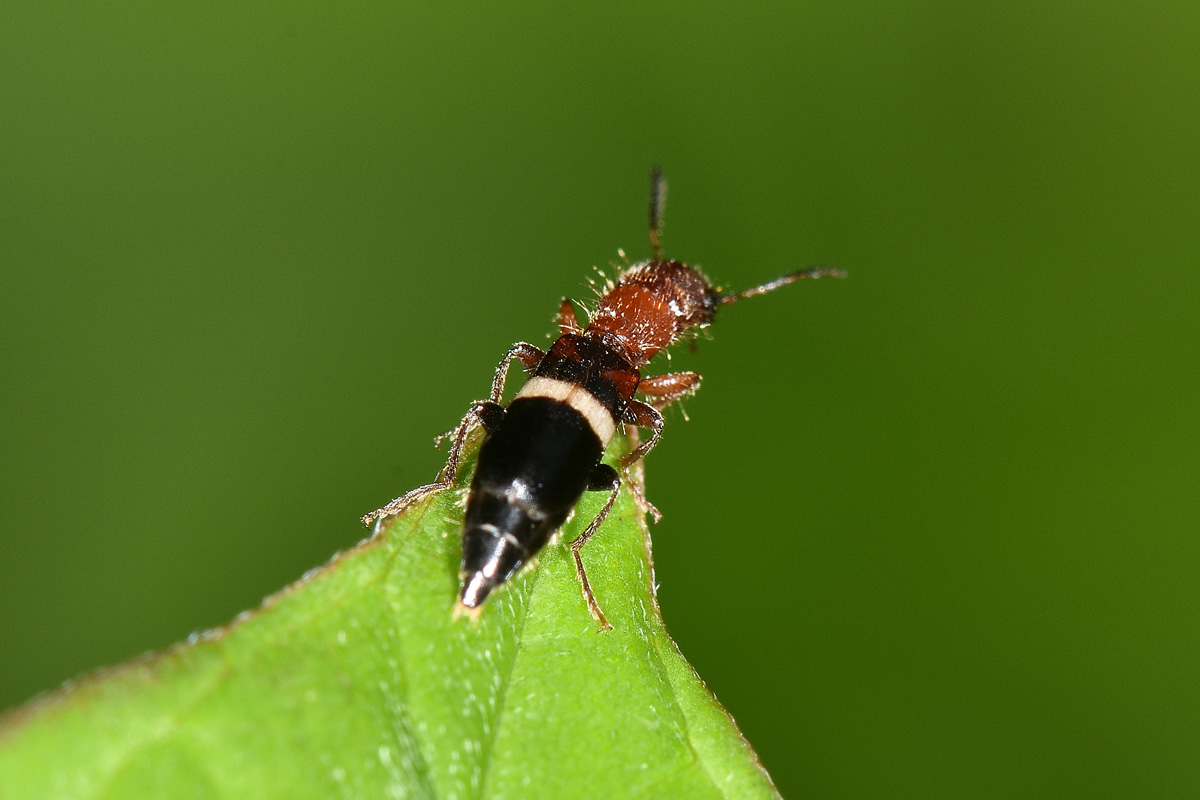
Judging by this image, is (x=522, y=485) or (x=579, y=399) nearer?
(x=522, y=485)

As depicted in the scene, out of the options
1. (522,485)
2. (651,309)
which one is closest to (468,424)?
(522,485)

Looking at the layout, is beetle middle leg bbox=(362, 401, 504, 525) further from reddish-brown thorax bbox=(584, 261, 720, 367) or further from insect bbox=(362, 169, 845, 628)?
reddish-brown thorax bbox=(584, 261, 720, 367)

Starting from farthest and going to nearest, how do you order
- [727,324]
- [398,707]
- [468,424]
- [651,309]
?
[727,324]
[651,309]
[468,424]
[398,707]

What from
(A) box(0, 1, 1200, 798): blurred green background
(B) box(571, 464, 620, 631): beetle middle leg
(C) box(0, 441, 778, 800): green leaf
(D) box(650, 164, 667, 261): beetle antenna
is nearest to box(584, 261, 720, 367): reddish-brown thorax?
(D) box(650, 164, 667, 261): beetle antenna

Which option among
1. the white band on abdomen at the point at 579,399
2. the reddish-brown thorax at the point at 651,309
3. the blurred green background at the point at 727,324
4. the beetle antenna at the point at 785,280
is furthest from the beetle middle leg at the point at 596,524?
the beetle antenna at the point at 785,280

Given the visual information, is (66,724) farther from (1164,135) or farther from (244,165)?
(1164,135)

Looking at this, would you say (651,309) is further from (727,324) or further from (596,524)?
Result: (596,524)

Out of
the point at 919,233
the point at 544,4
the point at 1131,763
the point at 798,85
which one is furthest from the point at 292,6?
the point at 1131,763

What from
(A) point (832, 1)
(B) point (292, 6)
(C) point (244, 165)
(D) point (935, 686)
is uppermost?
(B) point (292, 6)
